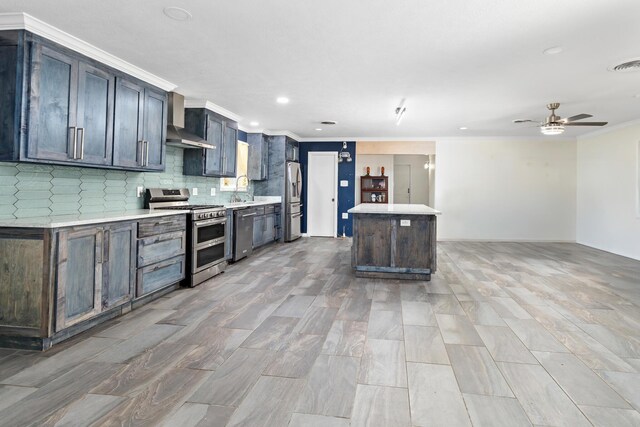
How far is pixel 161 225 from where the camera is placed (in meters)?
3.64

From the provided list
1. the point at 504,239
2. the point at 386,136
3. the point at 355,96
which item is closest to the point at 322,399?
the point at 355,96

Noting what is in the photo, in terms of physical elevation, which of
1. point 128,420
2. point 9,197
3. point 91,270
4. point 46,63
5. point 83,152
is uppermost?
point 46,63

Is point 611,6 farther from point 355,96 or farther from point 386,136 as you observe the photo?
point 386,136

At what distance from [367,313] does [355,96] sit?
2.82 metres

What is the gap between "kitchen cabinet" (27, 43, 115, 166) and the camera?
2.68 m

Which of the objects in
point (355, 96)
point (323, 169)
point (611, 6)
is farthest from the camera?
point (323, 169)

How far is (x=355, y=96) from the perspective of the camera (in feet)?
15.6

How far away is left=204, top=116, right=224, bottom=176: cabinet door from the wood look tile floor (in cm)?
190

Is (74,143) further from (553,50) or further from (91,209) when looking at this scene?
(553,50)

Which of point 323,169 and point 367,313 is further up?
point 323,169

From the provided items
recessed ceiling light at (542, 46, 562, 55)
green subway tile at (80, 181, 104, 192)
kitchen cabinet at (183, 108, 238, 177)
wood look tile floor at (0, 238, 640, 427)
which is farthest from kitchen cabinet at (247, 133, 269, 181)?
recessed ceiling light at (542, 46, 562, 55)

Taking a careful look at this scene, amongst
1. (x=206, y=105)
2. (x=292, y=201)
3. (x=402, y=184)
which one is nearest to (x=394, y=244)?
(x=206, y=105)

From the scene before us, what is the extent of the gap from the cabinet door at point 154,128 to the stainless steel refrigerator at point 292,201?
12.2ft

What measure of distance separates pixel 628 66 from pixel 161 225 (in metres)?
4.80
